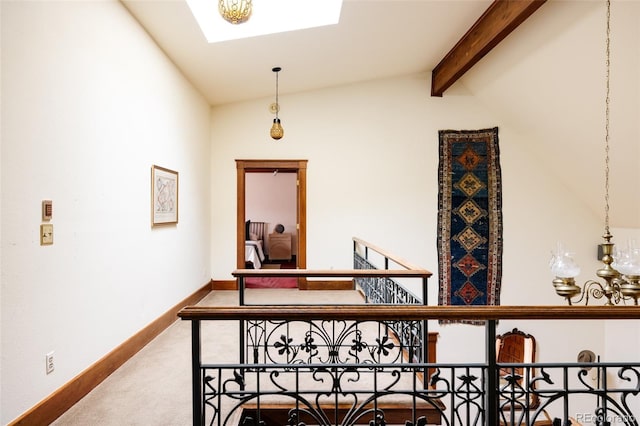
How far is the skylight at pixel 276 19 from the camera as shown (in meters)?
3.62

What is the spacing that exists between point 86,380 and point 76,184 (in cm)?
126

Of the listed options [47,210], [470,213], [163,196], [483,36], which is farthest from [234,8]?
[470,213]

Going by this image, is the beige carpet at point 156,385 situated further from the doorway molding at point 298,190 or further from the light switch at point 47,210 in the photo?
the doorway molding at point 298,190

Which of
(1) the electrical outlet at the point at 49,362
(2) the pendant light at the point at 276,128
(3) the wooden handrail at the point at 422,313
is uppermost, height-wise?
(2) the pendant light at the point at 276,128

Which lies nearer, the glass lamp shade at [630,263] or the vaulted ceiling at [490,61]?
the glass lamp shade at [630,263]

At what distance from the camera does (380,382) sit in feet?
8.82

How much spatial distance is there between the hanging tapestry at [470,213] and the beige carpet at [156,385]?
356 centimetres

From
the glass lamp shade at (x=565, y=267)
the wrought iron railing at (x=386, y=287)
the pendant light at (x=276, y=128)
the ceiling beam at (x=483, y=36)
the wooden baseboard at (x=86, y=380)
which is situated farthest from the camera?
the pendant light at (x=276, y=128)

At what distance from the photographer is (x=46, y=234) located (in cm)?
209

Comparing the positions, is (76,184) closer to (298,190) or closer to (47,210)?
(47,210)

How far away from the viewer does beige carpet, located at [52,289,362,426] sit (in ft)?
7.33

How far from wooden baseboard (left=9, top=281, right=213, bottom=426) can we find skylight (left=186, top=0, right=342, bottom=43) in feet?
9.09

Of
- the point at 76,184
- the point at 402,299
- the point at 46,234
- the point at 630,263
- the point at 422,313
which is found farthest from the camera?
the point at 402,299

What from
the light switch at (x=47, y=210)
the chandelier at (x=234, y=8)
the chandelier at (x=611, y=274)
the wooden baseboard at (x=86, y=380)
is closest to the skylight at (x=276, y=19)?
the chandelier at (x=234, y=8)
